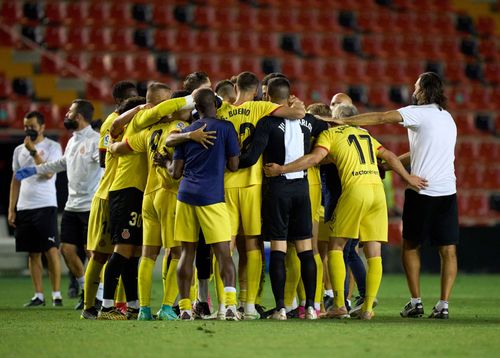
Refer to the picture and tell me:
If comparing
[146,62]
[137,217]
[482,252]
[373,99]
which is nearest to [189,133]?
[137,217]

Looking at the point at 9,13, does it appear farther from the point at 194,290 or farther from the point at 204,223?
the point at 204,223

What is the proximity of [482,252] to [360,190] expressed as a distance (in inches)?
369

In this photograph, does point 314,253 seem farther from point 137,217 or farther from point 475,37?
point 475,37

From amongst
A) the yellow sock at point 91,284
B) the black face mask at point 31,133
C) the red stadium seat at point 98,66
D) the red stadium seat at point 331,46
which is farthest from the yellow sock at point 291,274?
the red stadium seat at point 331,46

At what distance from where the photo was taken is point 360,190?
9.09 meters

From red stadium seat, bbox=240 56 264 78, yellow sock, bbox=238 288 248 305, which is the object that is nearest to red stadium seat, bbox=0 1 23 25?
red stadium seat, bbox=240 56 264 78

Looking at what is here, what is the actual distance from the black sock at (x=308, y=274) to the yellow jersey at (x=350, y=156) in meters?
0.74

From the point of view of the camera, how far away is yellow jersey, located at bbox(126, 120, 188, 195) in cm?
886

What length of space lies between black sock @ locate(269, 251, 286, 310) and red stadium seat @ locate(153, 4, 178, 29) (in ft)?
43.9

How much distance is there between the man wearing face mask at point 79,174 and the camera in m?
11.1

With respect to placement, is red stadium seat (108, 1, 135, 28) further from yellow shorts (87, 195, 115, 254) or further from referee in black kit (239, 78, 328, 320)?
referee in black kit (239, 78, 328, 320)

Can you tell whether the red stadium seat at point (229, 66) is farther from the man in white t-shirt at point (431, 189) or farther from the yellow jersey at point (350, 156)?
the yellow jersey at point (350, 156)

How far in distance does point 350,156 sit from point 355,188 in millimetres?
280

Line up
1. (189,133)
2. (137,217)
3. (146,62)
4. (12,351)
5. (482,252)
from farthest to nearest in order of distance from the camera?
1. (146,62)
2. (482,252)
3. (137,217)
4. (189,133)
5. (12,351)
